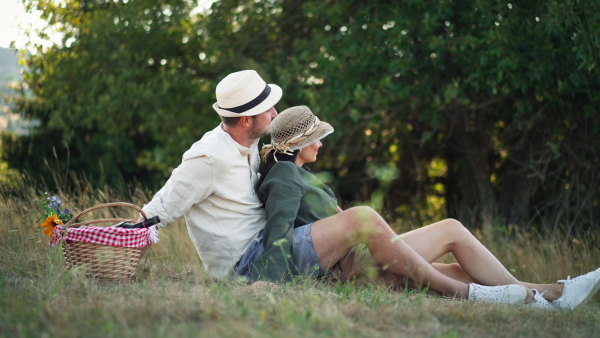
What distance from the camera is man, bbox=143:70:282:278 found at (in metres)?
3.52

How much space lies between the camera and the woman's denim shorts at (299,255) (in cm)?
363

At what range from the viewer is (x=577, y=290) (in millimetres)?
3773

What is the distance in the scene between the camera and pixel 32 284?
320 cm

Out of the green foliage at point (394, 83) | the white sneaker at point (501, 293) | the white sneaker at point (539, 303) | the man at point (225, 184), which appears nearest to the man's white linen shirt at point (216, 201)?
the man at point (225, 184)

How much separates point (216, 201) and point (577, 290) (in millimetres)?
2127

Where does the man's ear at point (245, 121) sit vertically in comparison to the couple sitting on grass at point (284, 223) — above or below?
above

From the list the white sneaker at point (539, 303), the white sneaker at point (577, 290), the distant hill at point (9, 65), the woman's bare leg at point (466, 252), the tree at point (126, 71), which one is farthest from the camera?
the tree at point (126, 71)

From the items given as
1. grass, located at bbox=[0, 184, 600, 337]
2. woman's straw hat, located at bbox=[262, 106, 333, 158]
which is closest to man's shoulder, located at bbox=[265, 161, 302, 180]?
woman's straw hat, located at bbox=[262, 106, 333, 158]

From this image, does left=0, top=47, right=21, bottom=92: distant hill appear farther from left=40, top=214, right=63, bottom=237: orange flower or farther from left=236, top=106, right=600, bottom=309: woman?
left=236, top=106, right=600, bottom=309: woman

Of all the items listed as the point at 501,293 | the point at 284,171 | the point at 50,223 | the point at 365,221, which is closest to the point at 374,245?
the point at 365,221

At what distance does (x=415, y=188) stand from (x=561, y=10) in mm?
4922

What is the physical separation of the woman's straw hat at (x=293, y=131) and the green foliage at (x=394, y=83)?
3.14m

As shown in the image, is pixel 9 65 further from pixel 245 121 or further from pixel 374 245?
pixel 374 245

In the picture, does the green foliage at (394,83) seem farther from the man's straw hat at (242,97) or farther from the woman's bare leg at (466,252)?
the man's straw hat at (242,97)
